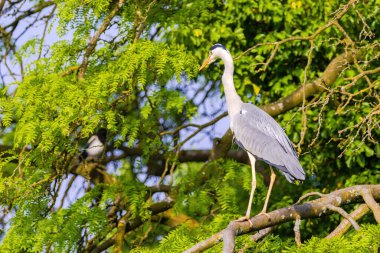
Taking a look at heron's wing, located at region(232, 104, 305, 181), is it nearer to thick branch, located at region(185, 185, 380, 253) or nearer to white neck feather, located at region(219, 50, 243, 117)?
white neck feather, located at region(219, 50, 243, 117)

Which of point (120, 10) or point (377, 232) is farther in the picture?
point (120, 10)

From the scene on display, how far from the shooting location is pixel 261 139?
6.70 metres

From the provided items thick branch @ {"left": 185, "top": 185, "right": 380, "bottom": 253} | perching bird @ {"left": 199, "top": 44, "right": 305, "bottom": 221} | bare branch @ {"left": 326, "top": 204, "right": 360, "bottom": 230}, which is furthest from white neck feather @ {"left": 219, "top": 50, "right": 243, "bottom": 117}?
bare branch @ {"left": 326, "top": 204, "right": 360, "bottom": 230}

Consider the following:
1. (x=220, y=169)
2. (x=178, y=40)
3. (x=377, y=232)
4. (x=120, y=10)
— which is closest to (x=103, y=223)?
(x=220, y=169)

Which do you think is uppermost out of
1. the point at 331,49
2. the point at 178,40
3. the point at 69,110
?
the point at 178,40

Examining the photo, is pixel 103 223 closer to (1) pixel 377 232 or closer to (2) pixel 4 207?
(2) pixel 4 207

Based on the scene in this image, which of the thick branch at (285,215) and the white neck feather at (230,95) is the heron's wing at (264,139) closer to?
the white neck feather at (230,95)

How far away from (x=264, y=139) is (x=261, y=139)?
0.08ft

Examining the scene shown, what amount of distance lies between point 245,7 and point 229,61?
340 cm

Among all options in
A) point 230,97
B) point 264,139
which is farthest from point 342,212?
point 230,97

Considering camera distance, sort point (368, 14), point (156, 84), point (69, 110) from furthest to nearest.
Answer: point (368, 14) < point (156, 84) < point (69, 110)

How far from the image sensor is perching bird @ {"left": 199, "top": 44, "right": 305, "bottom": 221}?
21.1 ft

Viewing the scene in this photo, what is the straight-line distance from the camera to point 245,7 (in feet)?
34.4

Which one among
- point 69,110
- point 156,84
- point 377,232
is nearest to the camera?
point 377,232
